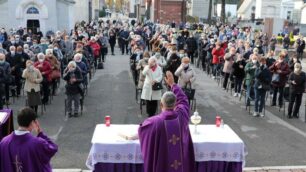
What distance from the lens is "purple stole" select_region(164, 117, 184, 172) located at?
6.38 m

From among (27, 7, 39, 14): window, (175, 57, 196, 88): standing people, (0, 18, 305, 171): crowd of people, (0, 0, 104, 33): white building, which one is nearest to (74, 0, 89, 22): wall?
(0, 0, 104, 33): white building

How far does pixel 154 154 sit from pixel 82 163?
2.97 metres

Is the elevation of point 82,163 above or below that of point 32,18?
below

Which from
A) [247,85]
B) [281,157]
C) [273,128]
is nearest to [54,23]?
[247,85]

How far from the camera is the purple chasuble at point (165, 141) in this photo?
638 centimetres

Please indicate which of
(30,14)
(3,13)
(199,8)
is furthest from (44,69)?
(199,8)

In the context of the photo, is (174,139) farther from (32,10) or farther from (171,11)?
(171,11)

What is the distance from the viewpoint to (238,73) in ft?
53.0

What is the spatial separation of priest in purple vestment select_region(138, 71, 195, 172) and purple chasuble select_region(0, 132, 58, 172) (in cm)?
156

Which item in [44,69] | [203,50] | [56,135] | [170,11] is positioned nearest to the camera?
[56,135]

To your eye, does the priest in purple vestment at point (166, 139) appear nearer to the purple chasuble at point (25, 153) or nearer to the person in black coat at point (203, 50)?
the purple chasuble at point (25, 153)

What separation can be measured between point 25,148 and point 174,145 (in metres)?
2.17

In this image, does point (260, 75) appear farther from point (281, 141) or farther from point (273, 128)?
point (281, 141)

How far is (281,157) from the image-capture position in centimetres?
977
